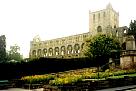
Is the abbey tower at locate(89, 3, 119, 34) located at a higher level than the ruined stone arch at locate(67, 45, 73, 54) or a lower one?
higher

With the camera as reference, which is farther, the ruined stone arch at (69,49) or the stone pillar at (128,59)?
the ruined stone arch at (69,49)

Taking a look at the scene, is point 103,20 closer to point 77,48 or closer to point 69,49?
point 77,48

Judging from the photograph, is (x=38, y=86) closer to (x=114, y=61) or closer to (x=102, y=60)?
(x=114, y=61)

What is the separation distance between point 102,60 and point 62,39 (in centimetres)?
3894

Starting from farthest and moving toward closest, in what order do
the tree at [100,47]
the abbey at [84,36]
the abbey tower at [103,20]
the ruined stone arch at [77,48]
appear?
the ruined stone arch at [77,48], the abbey tower at [103,20], the abbey at [84,36], the tree at [100,47]

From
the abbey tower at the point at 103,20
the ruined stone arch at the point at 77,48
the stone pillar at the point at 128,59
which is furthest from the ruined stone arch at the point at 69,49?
the stone pillar at the point at 128,59

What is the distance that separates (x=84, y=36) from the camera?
78938 millimetres

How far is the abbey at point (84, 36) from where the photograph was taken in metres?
76.6

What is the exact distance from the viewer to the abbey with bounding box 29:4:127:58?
7656cm

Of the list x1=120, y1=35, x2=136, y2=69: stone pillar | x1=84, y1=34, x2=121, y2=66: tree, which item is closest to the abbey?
x1=84, y1=34, x2=121, y2=66: tree

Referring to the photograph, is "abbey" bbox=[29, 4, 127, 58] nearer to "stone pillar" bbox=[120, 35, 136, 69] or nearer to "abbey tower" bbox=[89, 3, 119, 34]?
"abbey tower" bbox=[89, 3, 119, 34]

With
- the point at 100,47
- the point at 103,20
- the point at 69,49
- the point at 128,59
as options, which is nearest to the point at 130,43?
the point at 128,59

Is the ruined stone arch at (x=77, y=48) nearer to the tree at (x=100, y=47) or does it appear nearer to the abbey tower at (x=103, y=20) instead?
the abbey tower at (x=103, y=20)

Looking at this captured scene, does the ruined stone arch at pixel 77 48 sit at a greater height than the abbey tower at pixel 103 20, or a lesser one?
lesser
